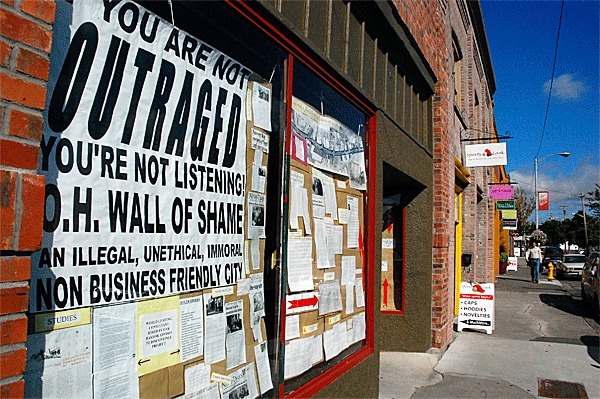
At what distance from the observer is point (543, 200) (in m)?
43.1

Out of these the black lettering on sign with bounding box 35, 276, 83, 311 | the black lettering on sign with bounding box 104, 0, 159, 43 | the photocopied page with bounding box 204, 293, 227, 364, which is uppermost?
the black lettering on sign with bounding box 104, 0, 159, 43

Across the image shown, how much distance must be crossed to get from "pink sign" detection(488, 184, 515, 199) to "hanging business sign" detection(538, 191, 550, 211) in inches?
995

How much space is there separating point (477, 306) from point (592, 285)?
258 inches

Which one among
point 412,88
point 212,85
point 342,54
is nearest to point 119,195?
point 212,85

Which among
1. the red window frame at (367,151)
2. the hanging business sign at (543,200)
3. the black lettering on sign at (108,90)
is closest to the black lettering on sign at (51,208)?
the black lettering on sign at (108,90)

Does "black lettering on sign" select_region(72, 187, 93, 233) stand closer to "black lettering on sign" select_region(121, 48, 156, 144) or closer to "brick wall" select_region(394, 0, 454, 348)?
"black lettering on sign" select_region(121, 48, 156, 144)

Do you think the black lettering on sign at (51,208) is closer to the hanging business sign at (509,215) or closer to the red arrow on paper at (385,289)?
the red arrow on paper at (385,289)

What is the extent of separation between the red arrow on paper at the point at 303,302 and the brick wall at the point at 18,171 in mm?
2450

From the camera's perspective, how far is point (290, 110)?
13.4 ft

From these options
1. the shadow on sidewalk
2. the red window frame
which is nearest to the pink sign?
the shadow on sidewalk

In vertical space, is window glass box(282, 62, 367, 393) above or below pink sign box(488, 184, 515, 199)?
below

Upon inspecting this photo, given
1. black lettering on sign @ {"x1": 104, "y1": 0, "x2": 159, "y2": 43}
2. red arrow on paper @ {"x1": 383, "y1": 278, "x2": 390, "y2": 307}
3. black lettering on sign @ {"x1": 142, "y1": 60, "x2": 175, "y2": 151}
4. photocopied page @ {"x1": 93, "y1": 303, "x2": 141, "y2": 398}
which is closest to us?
photocopied page @ {"x1": 93, "y1": 303, "x2": 141, "y2": 398}

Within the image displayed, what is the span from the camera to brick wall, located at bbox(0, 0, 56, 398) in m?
1.75

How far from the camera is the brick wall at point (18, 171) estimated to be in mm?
1751
